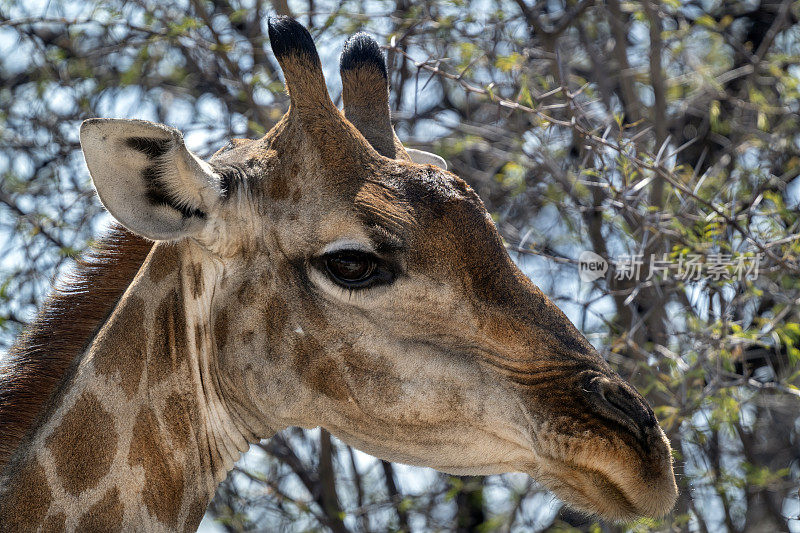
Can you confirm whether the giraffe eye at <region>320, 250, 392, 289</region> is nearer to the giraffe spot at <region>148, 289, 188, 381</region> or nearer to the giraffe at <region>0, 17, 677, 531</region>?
the giraffe at <region>0, 17, 677, 531</region>

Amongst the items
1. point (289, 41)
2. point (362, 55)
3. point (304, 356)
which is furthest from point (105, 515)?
point (362, 55)

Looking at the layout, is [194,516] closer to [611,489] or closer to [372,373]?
[372,373]

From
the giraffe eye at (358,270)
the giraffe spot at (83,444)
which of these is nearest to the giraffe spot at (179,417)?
the giraffe spot at (83,444)

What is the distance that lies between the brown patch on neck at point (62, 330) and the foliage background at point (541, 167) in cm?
239

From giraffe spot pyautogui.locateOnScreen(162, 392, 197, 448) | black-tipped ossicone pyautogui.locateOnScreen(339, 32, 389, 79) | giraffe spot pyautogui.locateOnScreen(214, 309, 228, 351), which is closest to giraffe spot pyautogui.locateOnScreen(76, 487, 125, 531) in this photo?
giraffe spot pyautogui.locateOnScreen(162, 392, 197, 448)

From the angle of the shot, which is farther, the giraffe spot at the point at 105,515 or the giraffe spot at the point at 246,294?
the giraffe spot at the point at 246,294

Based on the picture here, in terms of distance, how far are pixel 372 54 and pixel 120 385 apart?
1947 millimetres

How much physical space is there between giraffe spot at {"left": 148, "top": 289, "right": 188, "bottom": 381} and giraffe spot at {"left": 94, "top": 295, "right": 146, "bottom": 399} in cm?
6

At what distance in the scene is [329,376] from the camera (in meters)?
3.37

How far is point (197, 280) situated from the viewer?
139 inches

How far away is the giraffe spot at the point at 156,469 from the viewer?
336 cm

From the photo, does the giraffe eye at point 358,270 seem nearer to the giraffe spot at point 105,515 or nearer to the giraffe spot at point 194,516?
the giraffe spot at point 194,516

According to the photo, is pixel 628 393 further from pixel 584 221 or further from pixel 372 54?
pixel 584 221

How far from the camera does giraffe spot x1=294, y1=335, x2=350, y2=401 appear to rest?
336 cm
